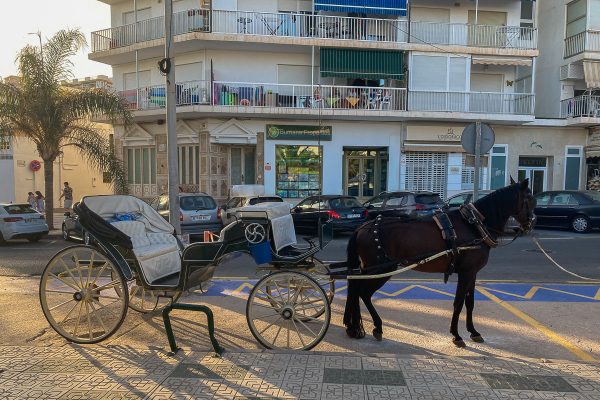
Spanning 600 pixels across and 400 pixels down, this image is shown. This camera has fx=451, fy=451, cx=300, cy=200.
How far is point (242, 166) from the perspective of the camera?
2247 cm

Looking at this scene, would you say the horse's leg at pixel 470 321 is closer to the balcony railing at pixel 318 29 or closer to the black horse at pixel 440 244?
the black horse at pixel 440 244

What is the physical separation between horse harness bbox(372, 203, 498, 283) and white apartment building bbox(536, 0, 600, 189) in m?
21.5

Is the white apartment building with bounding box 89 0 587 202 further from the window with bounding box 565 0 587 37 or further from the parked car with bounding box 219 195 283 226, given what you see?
the parked car with bounding box 219 195 283 226

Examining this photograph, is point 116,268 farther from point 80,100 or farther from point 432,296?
point 80,100

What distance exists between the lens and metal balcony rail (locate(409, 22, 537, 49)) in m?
22.1

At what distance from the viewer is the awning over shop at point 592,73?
74.3 feet

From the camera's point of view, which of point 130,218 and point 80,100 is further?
point 80,100

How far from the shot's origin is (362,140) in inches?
875

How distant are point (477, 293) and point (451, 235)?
2906 mm

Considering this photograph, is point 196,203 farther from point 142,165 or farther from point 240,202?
point 142,165

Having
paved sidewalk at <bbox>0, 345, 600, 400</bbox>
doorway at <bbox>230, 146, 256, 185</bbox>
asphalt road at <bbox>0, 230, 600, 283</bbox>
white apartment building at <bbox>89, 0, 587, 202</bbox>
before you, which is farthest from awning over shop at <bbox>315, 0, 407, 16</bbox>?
paved sidewalk at <bbox>0, 345, 600, 400</bbox>

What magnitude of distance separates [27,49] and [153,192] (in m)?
9.51

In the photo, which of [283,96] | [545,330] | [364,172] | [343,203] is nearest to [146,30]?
[283,96]

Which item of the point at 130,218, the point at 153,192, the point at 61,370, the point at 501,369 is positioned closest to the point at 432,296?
the point at 501,369
